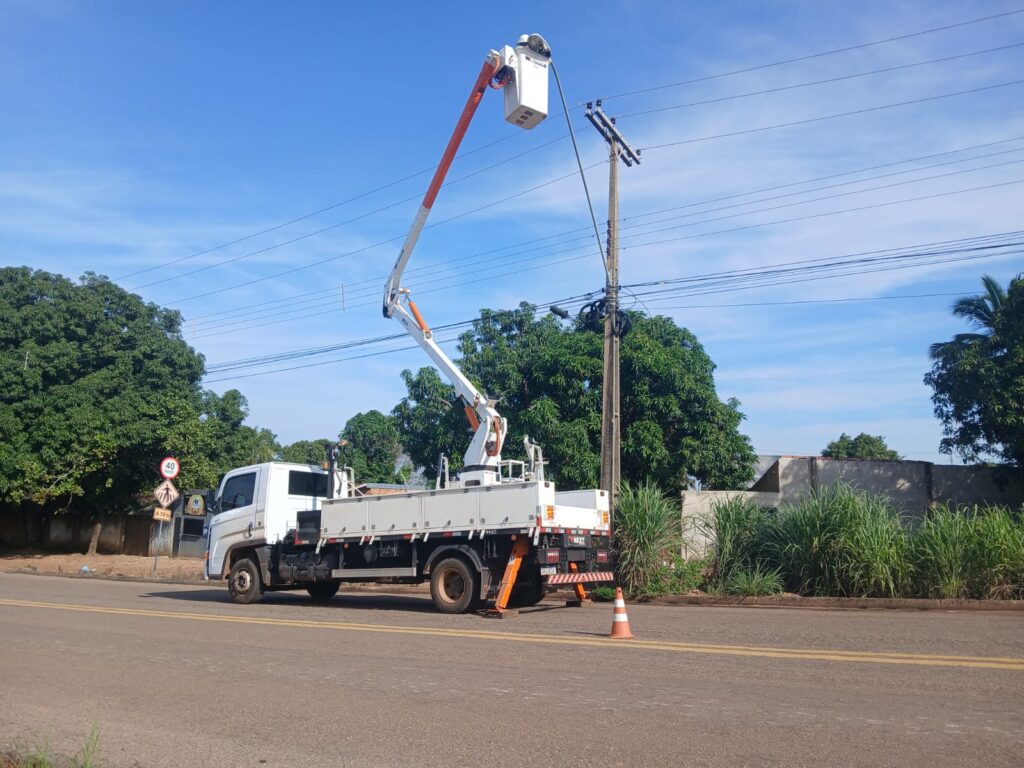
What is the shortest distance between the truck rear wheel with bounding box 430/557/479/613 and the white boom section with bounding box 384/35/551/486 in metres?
1.60

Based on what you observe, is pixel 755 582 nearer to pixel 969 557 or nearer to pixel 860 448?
pixel 969 557

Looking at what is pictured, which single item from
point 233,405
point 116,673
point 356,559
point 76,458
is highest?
point 233,405

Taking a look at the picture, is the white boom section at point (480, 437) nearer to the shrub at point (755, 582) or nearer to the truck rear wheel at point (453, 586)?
the truck rear wheel at point (453, 586)

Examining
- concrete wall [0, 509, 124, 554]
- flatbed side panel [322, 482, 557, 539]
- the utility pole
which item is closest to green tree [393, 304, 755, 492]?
the utility pole

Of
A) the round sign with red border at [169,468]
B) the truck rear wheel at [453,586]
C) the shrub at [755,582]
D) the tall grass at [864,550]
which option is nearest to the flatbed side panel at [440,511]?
the truck rear wheel at [453,586]

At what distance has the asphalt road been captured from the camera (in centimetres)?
535

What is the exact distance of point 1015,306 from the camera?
75.9 feet

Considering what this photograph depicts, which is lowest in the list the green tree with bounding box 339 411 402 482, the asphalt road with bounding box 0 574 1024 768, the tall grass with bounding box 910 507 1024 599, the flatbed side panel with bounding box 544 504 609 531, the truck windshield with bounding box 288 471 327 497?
the asphalt road with bounding box 0 574 1024 768

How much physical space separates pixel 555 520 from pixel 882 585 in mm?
5557

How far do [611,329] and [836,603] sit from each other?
7.11 m

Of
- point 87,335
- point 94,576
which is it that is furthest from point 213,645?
point 87,335

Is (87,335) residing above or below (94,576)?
above

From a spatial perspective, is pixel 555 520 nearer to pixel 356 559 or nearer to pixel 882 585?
pixel 356 559

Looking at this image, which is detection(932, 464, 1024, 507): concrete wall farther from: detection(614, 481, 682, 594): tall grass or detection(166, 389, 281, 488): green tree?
detection(166, 389, 281, 488): green tree
